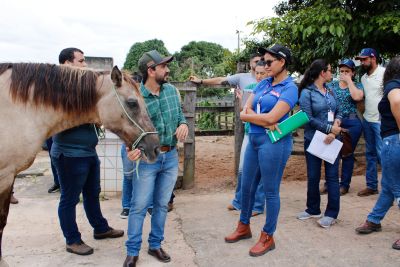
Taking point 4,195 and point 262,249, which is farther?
point 262,249

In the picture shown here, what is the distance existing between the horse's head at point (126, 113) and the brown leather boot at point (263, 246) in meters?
1.24

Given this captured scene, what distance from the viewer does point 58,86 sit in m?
2.78

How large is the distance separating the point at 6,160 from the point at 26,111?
38 cm

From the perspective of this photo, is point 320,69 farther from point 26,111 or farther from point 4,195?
point 4,195

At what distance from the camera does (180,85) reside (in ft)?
16.4

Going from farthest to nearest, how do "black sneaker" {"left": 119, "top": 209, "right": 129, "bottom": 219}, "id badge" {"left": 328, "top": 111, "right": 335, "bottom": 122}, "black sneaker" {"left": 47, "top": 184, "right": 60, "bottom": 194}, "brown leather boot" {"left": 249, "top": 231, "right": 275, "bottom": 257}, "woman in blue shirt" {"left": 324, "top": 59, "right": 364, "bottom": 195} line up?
"black sneaker" {"left": 47, "top": 184, "right": 60, "bottom": 194}
"woman in blue shirt" {"left": 324, "top": 59, "right": 364, "bottom": 195}
"black sneaker" {"left": 119, "top": 209, "right": 129, "bottom": 219}
"id badge" {"left": 328, "top": 111, "right": 335, "bottom": 122}
"brown leather boot" {"left": 249, "top": 231, "right": 275, "bottom": 257}

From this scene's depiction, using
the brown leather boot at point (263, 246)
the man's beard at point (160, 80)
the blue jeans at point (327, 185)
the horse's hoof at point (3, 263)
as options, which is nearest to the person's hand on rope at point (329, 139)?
the blue jeans at point (327, 185)

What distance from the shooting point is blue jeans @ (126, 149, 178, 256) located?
9.35ft

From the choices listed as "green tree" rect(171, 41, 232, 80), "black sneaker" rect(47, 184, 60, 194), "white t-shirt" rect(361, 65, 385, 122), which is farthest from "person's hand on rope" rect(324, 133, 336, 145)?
"green tree" rect(171, 41, 232, 80)

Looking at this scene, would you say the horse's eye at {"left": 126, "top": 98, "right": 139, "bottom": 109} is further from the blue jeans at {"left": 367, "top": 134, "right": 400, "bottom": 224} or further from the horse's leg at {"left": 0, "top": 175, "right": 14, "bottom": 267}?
the blue jeans at {"left": 367, "top": 134, "right": 400, "bottom": 224}

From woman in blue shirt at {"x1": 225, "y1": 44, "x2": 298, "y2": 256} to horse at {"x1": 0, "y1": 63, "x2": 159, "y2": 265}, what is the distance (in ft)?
2.99

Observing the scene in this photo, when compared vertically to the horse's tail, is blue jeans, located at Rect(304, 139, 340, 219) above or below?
below

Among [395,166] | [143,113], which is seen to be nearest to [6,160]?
[143,113]

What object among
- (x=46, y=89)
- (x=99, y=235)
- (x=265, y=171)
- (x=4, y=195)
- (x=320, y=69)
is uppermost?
(x=320, y=69)
